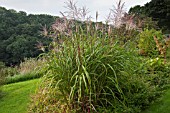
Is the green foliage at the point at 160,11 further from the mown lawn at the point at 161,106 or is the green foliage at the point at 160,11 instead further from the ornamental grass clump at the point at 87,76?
the ornamental grass clump at the point at 87,76

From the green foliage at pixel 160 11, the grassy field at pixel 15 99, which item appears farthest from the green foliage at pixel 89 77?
the green foliage at pixel 160 11

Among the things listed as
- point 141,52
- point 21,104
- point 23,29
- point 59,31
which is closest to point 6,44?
point 23,29

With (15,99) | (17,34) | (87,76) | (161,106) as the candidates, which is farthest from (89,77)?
(17,34)

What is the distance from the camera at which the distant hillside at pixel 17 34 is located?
763 inches

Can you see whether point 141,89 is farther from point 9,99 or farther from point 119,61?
point 9,99

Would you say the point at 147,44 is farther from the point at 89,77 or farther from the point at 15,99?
the point at 89,77

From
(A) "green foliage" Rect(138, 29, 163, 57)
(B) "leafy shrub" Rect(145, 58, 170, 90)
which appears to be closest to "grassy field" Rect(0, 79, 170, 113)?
(B) "leafy shrub" Rect(145, 58, 170, 90)

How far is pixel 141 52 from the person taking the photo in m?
10.1

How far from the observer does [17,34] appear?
21.9 m

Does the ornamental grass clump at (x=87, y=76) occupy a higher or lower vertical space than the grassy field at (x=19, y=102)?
higher

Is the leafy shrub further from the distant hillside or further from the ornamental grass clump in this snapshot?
the distant hillside

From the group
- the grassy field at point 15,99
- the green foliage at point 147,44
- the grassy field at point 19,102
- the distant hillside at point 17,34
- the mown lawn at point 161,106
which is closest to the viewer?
the mown lawn at point 161,106

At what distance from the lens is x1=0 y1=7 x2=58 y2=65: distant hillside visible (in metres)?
19.4

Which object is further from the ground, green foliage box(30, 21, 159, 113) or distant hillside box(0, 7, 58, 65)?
green foliage box(30, 21, 159, 113)
